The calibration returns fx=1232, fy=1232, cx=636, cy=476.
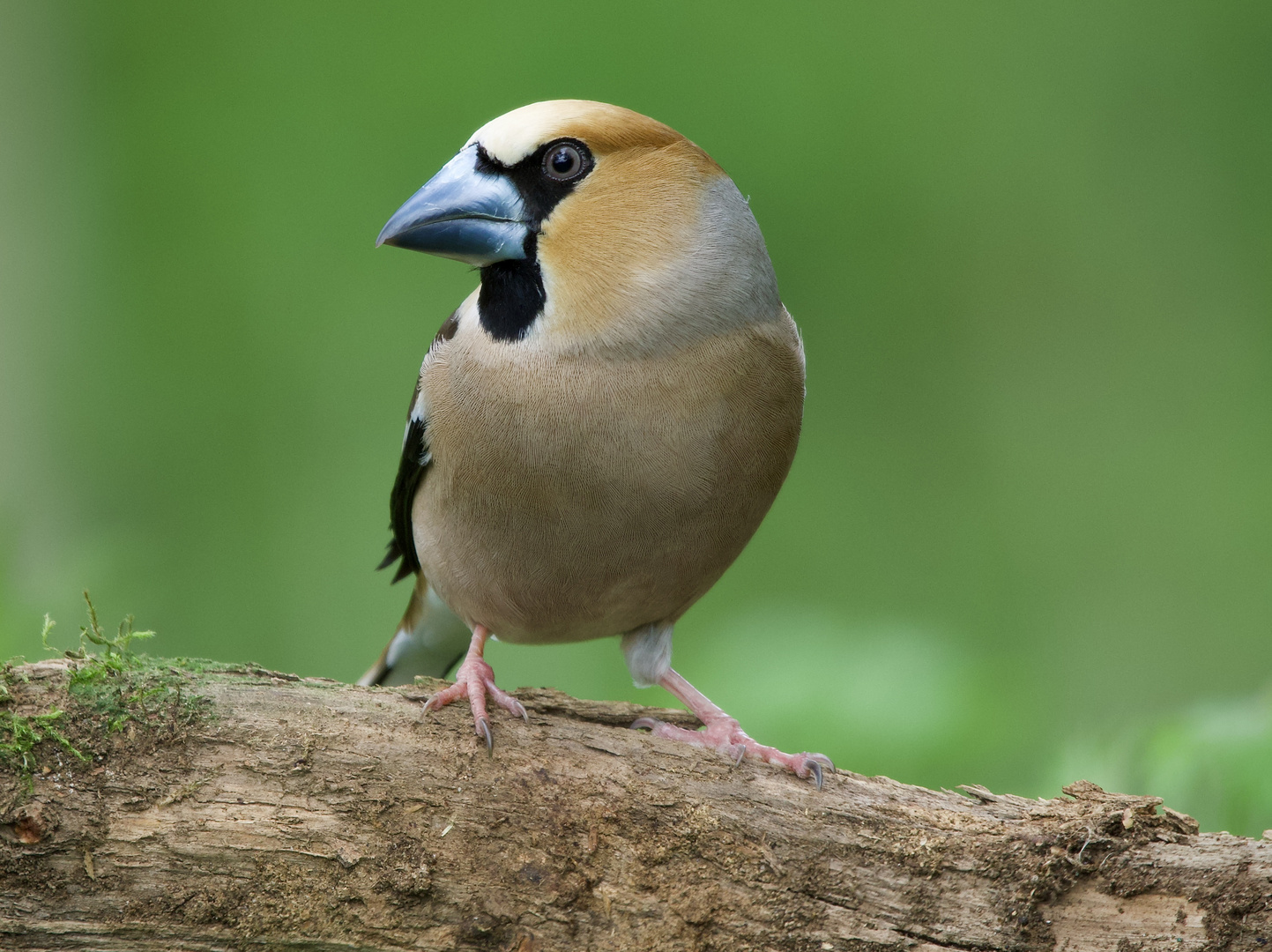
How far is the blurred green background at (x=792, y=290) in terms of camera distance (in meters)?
7.94

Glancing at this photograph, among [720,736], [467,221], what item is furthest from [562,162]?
[720,736]

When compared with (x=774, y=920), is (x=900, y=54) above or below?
above

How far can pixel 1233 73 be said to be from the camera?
8.91m

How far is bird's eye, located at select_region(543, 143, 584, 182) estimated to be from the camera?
338 centimetres

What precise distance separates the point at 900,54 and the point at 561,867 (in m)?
7.93

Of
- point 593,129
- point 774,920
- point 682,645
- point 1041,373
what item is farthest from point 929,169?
point 774,920

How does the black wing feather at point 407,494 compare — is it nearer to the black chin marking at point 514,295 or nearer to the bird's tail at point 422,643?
the bird's tail at point 422,643

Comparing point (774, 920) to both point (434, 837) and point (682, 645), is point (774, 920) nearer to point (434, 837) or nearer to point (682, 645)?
point (434, 837)

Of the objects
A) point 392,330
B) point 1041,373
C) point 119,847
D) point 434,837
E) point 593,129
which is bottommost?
point 119,847

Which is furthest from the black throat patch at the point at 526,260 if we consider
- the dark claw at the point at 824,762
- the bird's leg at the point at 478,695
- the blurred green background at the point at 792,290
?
the blurred green background at the point at 792,290

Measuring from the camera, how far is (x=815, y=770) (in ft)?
10.7

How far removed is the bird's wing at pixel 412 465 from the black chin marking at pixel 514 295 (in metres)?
0.28

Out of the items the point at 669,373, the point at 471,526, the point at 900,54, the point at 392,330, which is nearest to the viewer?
the point at 669,373

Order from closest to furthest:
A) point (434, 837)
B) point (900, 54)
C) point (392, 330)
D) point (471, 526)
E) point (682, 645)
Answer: point (434, 837)
point (471, 526)
point (682, 645)
point (392, 330)
point (900, 54)
